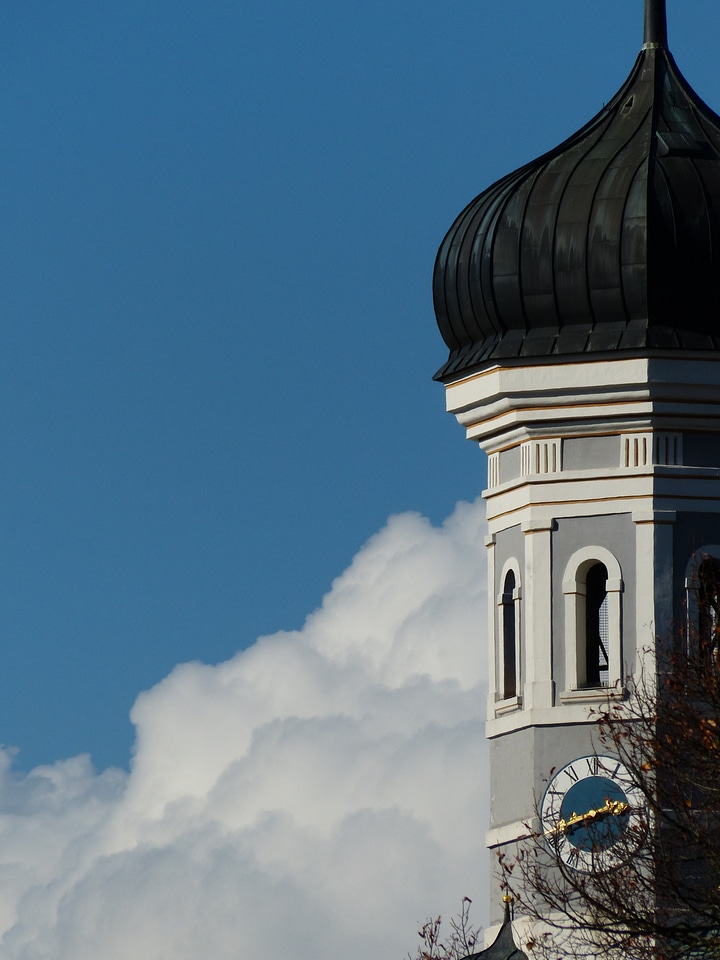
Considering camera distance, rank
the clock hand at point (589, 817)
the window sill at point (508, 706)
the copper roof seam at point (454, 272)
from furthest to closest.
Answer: the copper roof seam at point (454, 272), the window sill at point (508, 706), the clock hand at point (589, 817)

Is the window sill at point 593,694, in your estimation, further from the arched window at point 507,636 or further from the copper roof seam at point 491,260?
the copper roof seam at point 491,260

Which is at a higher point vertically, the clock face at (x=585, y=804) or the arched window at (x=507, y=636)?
the arched window at (x=507, y=636)

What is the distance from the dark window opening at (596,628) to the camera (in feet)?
121

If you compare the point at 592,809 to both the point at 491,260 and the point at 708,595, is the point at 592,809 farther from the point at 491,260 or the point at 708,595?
the point at 491,260

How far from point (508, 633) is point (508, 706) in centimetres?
81

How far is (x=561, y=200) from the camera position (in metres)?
37.0

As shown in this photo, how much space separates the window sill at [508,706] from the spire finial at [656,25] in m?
6.73

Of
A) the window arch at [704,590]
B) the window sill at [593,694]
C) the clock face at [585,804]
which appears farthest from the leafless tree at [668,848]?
the window arch at [704,590]

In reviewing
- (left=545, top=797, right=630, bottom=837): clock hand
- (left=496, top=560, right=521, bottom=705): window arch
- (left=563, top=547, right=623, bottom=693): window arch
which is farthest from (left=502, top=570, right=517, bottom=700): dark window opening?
(left=545, top=797, right=630, bottom=837): clock hand

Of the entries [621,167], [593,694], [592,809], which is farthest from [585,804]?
[621,167]

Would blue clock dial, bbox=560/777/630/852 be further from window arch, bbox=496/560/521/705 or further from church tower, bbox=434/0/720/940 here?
window arch, bbox=496/560/521/705

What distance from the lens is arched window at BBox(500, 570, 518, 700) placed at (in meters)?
37.6

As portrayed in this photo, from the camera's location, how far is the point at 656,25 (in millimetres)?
38375

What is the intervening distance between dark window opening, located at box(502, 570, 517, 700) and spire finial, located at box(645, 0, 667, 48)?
18.1 ft
